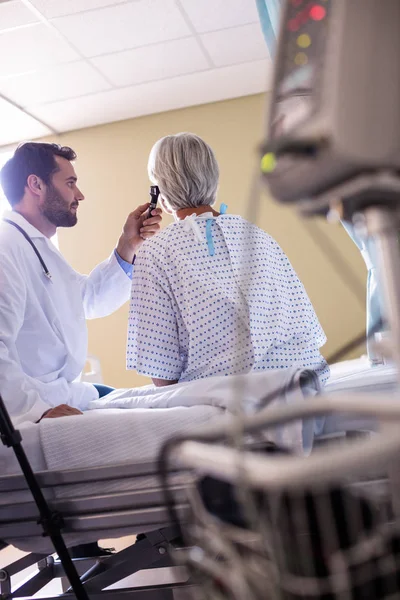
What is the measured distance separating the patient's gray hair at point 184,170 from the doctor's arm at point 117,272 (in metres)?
0.29

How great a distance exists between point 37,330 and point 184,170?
60 centimetres

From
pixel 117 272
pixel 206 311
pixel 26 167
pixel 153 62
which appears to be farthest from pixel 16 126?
pixel 206 311

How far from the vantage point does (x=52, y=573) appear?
183 centimetres

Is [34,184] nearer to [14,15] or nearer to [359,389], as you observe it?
[359,389]

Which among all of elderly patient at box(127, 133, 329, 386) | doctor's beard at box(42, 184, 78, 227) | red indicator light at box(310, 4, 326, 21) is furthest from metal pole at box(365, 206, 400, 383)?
doctor's beard at box(42, 184, 78, 227)

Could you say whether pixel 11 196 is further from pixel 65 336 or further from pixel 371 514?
pixel 371 514

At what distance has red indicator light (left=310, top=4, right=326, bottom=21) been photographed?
20.2 inches

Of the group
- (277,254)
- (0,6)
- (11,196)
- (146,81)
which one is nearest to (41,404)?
(277,254)

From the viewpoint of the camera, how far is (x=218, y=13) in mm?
3818

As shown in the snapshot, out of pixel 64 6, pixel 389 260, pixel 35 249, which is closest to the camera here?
pixel 389 260

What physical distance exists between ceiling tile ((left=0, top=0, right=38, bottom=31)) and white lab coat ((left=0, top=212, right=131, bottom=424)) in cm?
201

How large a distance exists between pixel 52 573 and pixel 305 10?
5.56ft

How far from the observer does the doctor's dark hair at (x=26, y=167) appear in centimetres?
223

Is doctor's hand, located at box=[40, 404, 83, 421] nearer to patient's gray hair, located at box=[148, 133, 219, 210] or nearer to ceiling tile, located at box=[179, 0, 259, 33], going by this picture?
patient's gray hair, located at box=[148, 133, 219, 210]
